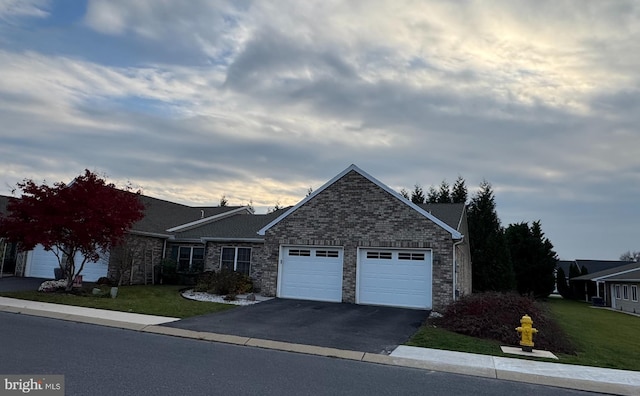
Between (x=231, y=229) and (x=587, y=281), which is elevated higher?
(x=231, y=229)

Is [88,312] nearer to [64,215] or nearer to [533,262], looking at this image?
[64,215]

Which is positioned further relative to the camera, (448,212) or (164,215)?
(164,215)

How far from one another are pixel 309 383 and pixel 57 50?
14.1 m

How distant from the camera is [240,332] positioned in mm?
11125

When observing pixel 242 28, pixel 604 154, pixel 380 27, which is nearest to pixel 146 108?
pixel 242 28

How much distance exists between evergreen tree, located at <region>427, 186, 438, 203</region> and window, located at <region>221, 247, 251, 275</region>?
25423mm

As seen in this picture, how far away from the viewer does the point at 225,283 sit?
18.9 meters

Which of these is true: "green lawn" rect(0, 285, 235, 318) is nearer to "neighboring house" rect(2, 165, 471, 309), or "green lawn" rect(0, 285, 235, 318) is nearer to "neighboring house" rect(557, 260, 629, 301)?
"neighboring house" rect(2, 165, 471, 309)

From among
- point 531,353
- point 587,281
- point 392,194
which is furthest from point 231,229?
point 587,281

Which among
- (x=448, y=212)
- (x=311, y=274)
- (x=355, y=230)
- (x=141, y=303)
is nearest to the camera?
(x=141, y=303)

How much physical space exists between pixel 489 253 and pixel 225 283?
63.7ft

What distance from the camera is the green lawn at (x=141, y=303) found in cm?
1392

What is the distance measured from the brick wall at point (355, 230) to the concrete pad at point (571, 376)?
7.62 m

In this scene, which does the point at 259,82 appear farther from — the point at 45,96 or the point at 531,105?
the point at 531,105
